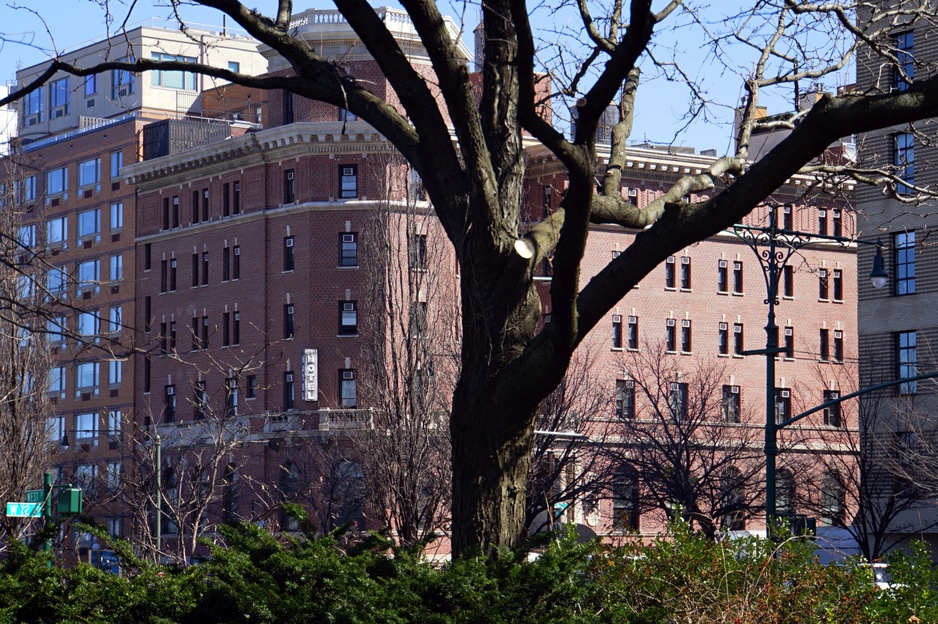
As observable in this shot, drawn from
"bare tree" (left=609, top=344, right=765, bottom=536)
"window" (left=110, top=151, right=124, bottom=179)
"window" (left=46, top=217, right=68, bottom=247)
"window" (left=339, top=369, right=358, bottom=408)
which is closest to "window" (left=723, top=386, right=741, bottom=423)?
"bare tree" (left=609, top=344, right=765, bottom=536)

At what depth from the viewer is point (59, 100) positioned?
105 meters

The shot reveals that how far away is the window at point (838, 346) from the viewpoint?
75312mm

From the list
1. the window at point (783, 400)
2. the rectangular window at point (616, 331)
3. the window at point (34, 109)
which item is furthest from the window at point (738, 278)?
the window at point (34, 109)

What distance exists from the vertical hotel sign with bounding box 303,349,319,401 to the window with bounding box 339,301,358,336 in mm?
1759

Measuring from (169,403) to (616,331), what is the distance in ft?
70.4

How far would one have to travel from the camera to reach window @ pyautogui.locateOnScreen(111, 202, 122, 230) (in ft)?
269

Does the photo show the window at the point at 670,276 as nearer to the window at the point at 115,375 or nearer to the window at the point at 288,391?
the window at the point at 288,391

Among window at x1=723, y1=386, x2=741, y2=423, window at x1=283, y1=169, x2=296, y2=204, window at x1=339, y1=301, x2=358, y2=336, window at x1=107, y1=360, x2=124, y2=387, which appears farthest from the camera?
window at x1=107, y1=360, x2=124, y2=387

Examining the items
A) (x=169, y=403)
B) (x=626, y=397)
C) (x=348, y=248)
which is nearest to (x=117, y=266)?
(x=169, y=403)

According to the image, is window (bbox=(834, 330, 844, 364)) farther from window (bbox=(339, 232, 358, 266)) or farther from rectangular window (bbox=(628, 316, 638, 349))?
window (bbox=(339, 232, 358, 266))

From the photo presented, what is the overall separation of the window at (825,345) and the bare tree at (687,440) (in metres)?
5.19

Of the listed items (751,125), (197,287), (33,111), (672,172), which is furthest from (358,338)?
(751,125)

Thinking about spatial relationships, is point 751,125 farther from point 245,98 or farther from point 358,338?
point 245,98

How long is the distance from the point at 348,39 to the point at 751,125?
58.0 meters
